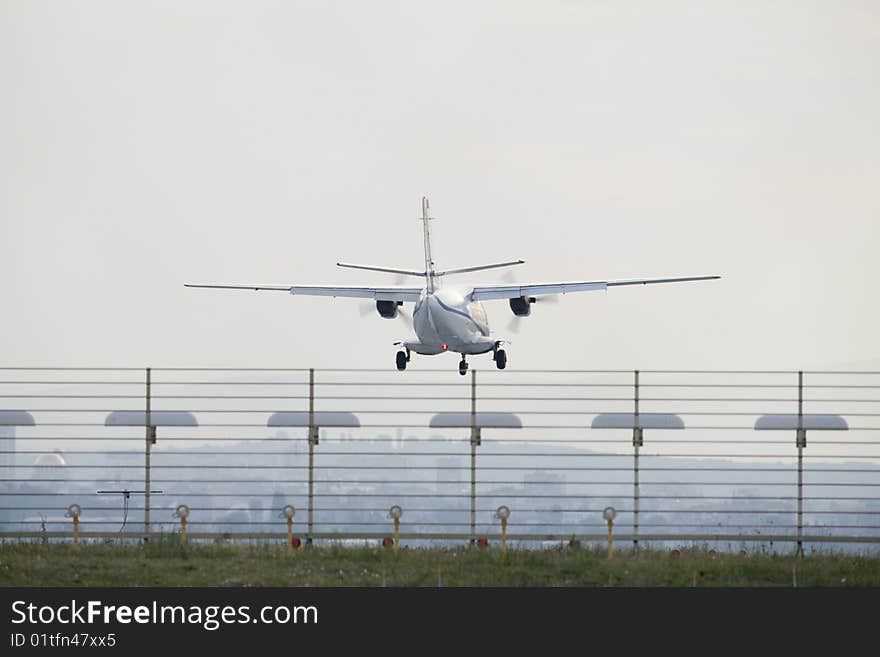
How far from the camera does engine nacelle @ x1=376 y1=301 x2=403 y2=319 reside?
70375 millimetres

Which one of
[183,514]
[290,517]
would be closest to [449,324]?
Result: [183,514]

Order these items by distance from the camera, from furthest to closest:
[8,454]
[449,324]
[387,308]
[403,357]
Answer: [387,308] → [403,357] → [449,324] → [8,454]

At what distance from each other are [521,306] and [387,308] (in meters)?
5.79

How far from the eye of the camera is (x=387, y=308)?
7044 cm

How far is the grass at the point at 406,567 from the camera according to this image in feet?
60.3

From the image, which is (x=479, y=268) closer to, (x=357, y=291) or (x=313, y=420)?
(x=357, y=291)

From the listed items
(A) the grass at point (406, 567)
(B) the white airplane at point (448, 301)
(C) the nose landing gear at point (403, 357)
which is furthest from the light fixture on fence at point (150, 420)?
(C) the nose landing gear at point (403, 357)

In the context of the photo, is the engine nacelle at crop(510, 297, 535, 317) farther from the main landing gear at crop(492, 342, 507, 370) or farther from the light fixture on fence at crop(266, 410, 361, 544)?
the light fixture on fence at crop(266, 410, 361, 544)

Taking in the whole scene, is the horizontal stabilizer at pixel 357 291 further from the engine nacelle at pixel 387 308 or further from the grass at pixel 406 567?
the grass at pixel 406 567

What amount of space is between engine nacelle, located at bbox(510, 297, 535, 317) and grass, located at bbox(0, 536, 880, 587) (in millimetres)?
49101

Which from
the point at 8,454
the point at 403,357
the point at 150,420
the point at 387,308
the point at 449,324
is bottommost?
the point at 8,454

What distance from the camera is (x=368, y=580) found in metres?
18.4
